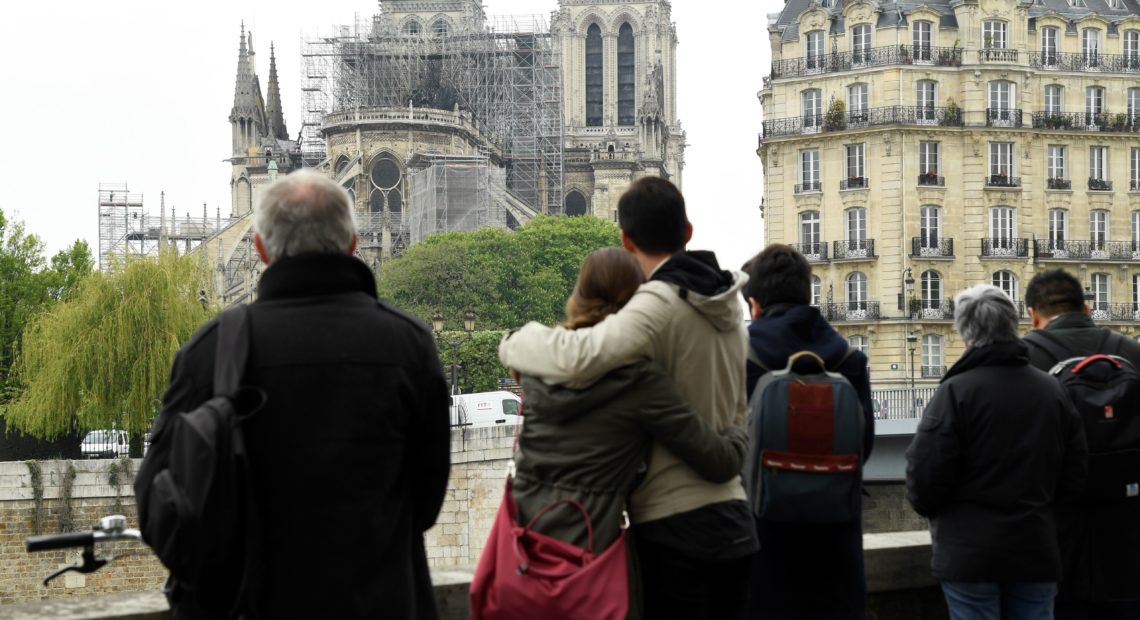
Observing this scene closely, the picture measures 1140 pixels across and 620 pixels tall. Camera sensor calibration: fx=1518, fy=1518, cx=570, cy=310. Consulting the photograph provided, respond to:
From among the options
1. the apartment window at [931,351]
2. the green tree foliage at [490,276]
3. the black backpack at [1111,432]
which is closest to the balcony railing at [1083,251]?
the apartment window at [931,351]

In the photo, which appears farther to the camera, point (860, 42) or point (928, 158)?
point (860, 42)

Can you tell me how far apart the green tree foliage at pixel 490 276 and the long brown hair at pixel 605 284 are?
53670mm

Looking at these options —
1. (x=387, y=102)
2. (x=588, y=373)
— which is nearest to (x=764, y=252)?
(x=588, y=373)

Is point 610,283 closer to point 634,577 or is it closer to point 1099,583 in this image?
point 634,577

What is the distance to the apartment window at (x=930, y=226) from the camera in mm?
41906

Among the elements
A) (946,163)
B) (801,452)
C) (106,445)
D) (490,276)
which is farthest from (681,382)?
(490,276)

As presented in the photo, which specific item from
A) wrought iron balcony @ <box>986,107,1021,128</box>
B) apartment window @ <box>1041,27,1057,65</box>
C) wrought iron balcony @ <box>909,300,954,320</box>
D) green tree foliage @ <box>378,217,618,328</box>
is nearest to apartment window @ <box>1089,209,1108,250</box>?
wrought iron balcony @ <box>986,107,1021,128</box>

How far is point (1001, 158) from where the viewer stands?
1662 inches

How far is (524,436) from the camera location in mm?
4492

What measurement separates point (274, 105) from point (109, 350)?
7199 cm

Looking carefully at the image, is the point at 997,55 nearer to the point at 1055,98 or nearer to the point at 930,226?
the point at 1055,98

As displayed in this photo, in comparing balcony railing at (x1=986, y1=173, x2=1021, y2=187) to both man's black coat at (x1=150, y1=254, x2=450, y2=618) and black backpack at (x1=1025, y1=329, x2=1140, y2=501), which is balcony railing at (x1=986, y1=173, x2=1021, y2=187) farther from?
man's black coat at (x1=150, y1=254, x2=450, y2=618)

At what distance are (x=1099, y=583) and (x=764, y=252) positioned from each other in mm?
1919

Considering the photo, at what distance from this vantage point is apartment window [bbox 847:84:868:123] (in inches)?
1673
